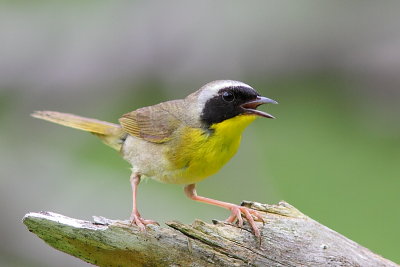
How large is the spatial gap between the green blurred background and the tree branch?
10.8 ft

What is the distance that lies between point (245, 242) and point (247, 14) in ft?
20.7

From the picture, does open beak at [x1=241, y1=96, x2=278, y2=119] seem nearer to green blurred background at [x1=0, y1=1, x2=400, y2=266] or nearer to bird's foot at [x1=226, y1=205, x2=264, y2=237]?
bird's foot at [x1=226, y1=205, x2=264, y2=237]

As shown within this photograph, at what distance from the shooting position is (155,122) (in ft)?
21.5

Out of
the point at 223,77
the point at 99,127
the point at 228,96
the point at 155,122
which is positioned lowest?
the point at 99,127

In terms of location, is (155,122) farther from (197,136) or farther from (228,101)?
(228,101)

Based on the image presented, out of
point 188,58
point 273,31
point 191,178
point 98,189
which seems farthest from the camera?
point 273,31

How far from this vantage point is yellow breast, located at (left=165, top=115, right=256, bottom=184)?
5.99 m

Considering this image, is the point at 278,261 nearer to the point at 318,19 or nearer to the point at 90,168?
the point at 90,168

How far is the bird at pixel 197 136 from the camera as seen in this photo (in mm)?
5914

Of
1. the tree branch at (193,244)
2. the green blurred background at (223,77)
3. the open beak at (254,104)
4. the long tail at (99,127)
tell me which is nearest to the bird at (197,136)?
the open beak at (254,104)

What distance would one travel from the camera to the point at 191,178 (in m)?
6.09

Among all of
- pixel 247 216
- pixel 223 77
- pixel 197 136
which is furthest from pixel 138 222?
pixel 223 77

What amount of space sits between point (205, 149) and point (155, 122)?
0.69m

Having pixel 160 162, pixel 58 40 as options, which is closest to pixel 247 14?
pixel 58 40
